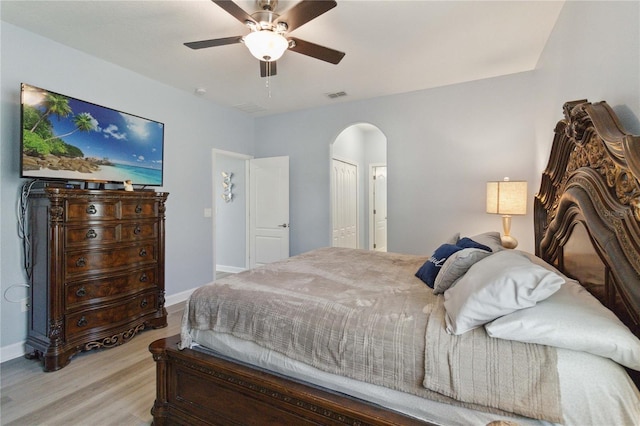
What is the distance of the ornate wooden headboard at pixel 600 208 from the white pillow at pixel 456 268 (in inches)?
18.6

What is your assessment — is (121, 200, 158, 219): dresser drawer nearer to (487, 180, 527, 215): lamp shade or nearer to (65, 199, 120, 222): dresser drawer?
(65, 199, 120, 222): dresser drawer

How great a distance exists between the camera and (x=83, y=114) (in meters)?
2.79

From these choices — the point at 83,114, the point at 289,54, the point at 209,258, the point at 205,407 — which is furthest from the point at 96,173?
the point at 205,407

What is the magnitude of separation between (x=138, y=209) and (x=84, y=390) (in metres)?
1.56

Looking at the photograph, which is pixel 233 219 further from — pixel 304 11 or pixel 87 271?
pixel 304 11

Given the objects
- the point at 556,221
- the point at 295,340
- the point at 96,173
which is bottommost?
the point at 295,340

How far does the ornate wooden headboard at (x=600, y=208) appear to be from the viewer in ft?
3.35

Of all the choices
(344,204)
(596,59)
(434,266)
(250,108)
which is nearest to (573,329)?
(434,266)

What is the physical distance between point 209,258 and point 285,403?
3418 mm

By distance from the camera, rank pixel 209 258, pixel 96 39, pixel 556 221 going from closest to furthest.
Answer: pixel 556 221
pixel 96 39
pixel 209 258

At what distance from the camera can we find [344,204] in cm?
539

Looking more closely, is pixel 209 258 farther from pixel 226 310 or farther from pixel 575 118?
pixel 575 118

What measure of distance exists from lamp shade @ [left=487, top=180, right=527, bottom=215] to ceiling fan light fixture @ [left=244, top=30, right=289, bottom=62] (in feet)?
8.21

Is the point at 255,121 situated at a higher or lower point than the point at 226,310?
higher
